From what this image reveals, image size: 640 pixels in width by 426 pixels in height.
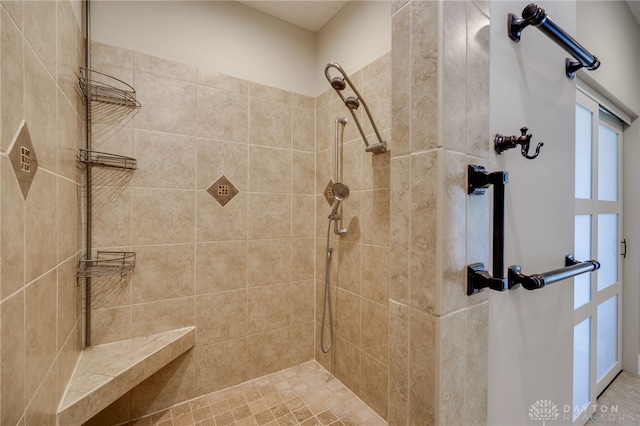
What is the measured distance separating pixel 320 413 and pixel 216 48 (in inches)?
88.7

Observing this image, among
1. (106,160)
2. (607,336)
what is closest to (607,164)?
(607,336)

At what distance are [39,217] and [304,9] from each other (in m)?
1.85

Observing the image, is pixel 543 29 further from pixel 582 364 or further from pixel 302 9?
pixel 582 364

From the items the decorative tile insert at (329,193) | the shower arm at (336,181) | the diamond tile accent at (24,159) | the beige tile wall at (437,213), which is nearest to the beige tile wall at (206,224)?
the decorative tile insert at (329,193)

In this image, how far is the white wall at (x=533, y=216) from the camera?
2.33ft

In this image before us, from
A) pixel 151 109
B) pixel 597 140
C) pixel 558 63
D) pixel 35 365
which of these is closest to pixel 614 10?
pixel 597 140

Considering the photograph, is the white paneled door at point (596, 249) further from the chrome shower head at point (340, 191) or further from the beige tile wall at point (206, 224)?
the beige tile wall at point (206, 224)

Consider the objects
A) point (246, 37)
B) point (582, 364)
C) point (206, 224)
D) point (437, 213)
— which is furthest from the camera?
point (246, 37)

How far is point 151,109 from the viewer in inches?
56.2

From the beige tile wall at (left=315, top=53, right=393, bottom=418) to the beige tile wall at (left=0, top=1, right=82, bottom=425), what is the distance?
1329mm

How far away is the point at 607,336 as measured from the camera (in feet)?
5.86

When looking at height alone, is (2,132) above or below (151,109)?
below

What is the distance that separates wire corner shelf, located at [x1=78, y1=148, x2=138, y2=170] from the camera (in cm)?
124

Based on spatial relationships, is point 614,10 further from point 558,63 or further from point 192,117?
point 192,117
